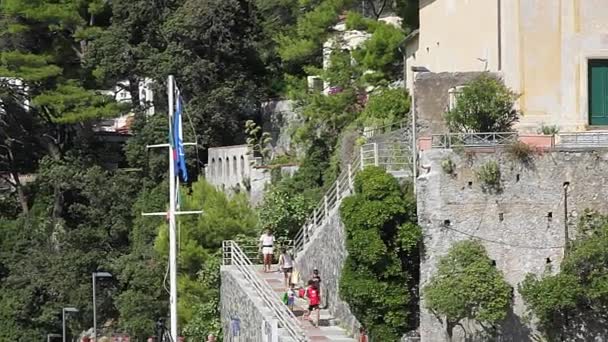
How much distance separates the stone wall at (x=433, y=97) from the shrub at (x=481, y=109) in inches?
53.9

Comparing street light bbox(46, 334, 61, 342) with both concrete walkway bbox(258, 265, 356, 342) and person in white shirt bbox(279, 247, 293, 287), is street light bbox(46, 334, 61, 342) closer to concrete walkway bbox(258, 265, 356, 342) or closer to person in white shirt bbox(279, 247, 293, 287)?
concrete walkway bbox(258, 265, 356, 342)

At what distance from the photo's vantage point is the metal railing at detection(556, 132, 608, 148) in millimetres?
30578

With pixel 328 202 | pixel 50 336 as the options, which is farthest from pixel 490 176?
pixel 50 336

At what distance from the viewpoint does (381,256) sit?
3030 cm

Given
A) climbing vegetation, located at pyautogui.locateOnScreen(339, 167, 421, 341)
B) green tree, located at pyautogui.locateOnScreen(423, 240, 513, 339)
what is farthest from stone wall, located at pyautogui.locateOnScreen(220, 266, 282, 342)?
green tree, located at pyautogui.locateOnScreen(423, 240, 513, 339)

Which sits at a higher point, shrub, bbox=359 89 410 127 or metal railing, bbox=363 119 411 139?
shrub, bbox=359 89 410 127

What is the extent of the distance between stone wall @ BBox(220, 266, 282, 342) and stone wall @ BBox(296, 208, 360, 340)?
163 centimetres

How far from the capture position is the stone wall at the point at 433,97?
1296 inches

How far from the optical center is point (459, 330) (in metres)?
30.1

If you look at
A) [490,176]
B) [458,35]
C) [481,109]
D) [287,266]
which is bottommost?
[287,266]

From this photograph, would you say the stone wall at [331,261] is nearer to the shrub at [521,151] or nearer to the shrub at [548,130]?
the shrub at [521,151]

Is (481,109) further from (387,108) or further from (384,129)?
(387,108)

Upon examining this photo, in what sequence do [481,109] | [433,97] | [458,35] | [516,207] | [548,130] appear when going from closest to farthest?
[516,207] → [481,109] → [548,130] → [433,97] → [458,35]

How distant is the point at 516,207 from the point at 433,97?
13.7ft
